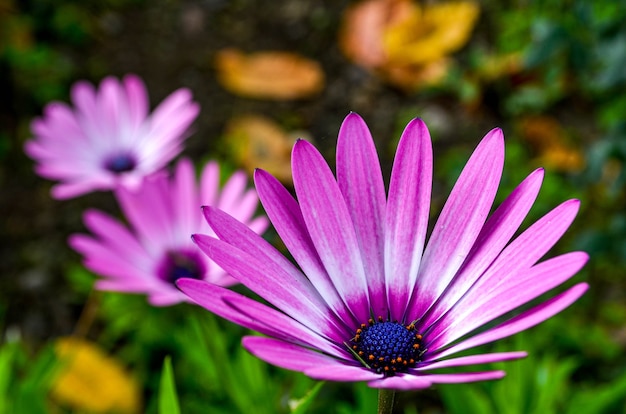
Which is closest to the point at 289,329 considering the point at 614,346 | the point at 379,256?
the point at 379,256

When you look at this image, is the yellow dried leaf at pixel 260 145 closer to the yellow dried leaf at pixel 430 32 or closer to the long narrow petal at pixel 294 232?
the yellow dried leaf at pixel 430 32

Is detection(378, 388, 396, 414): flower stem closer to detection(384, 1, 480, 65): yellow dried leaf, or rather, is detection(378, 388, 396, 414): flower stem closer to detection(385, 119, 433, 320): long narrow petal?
detection(385, 119, 433, 320): long narrow petal

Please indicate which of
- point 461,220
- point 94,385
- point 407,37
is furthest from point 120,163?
point 407,37

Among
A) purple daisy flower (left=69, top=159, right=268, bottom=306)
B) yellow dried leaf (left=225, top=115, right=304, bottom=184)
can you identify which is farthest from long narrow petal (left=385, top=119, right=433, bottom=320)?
yellow dried leaf (left=225, top=115, right=304, bottom=184)

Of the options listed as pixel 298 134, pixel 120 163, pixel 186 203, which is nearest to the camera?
pixel 186 203

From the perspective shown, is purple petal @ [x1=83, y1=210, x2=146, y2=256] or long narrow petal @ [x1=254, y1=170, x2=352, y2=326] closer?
long narrow petal @ [x1=254, y1=170, x2=352, y2=326]

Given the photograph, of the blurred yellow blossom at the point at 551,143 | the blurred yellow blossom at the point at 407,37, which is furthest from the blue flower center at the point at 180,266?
the blurred yellow blossom at the point at 407,37

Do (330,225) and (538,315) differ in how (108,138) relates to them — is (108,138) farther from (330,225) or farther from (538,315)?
(538,315)
